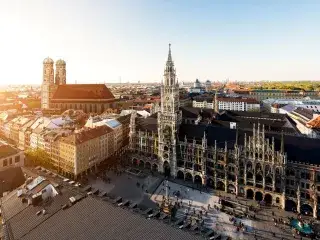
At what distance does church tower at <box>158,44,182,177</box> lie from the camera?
96.6 meters

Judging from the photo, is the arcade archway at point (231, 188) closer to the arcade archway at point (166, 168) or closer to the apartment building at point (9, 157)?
the arcade archway at point (166, 168)

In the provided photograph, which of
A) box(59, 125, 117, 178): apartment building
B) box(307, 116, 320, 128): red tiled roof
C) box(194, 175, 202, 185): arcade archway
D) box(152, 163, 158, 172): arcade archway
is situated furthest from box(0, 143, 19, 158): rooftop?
box(307, 116, 320, 128): red tiled roof

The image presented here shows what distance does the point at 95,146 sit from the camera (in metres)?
106

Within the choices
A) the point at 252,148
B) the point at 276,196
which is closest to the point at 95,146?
the point at 252,148

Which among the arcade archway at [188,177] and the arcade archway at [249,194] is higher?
the arcade archway at [188,177]

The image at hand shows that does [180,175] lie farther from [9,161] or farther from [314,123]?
[314,123]

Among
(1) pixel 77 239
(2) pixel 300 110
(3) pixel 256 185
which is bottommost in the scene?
(3) pixel 256 185

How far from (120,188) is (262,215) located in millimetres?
40400

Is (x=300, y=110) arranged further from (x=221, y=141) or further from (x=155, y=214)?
(x=155, y=214)

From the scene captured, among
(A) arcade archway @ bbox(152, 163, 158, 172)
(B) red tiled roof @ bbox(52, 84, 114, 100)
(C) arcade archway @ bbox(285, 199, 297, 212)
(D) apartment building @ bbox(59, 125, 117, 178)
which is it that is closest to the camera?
(C) arcade archway @ bbox(285, 199, 297, 212)

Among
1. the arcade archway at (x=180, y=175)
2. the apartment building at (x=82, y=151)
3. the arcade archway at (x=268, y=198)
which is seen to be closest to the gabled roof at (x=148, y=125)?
the apartment building at (x=82, y=151)

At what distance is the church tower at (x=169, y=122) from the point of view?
96.6 meters

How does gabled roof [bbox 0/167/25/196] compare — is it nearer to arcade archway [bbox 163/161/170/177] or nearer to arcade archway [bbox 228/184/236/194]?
arcade archway [bbox 163/161/170/177]

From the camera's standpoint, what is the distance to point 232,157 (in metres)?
85.0
